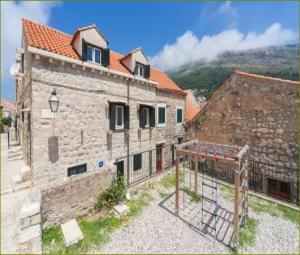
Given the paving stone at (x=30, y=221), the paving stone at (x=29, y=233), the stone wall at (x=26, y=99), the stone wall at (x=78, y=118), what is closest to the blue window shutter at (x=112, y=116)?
the stone wall at (x=78, y=118)

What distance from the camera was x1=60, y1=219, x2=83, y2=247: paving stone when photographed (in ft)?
17.7

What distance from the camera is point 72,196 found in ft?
21.0

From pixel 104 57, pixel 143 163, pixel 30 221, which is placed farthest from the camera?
pixel 143 163

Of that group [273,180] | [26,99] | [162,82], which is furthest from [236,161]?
[162,82]

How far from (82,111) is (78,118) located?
0.43 meters

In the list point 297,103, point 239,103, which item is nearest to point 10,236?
point 239,103

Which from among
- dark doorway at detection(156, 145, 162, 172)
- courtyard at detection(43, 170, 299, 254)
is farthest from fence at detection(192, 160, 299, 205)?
dark doorway at detection(156, 145, 162, 172)

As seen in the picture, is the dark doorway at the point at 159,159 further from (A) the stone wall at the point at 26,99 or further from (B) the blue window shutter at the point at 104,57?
(A) the stone wall at the point at 26,99

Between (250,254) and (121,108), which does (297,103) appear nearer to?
(250,254)

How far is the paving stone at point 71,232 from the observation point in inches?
212

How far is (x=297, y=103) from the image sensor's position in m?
8.33

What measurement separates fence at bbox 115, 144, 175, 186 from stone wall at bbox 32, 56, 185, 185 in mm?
544

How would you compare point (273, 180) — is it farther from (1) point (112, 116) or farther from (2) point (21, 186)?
(2) point (21, 186)

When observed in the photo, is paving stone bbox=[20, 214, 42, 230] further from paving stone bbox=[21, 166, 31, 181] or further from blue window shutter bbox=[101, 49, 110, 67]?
blue window shutter bbox=[101, 49, 110, 67]
